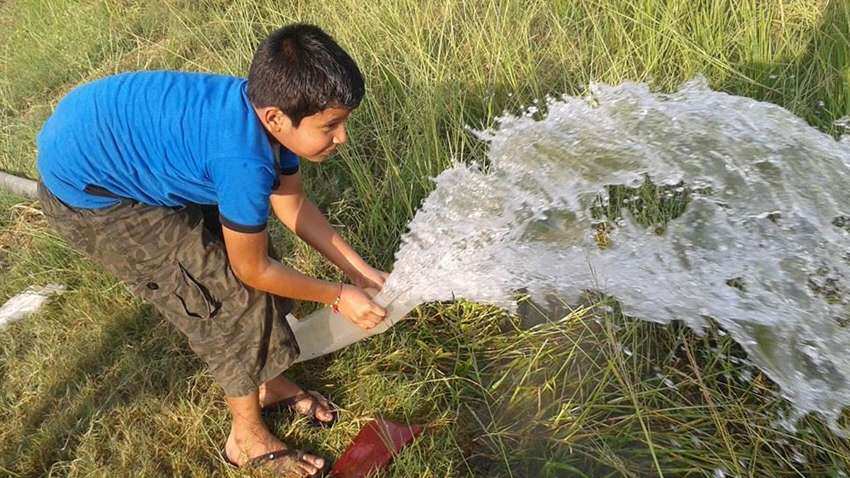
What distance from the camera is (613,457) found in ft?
6.48

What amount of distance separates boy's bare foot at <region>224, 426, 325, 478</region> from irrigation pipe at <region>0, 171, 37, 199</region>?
210 cm

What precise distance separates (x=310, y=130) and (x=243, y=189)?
222 mm

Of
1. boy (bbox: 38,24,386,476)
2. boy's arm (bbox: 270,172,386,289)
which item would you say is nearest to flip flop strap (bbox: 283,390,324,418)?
boy (bbox: 38,24,386,476)

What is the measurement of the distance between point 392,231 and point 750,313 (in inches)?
52.8

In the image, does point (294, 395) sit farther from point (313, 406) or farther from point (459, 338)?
point (459, 338)

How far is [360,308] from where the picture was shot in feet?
6.72

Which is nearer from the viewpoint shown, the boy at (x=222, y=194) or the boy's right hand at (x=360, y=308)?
the boy at (x=222, y=194)

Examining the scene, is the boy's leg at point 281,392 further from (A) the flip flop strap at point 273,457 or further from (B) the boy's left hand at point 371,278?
(B) the boy's left hand at point 371,278

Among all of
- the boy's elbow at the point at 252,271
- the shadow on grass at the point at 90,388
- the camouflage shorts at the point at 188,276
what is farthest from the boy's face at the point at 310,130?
the shadow on grass at the point at 90,388

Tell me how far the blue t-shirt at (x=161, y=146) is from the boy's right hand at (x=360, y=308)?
1.18ft

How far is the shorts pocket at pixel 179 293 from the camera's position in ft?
6.76

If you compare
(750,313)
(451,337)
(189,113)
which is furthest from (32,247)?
(750,313)

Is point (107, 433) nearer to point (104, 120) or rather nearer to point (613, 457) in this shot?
point (104, 120)

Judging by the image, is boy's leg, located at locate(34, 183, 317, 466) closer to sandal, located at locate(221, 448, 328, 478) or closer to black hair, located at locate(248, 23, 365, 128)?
sandal, located at locate(221, 448, 328, 478)
